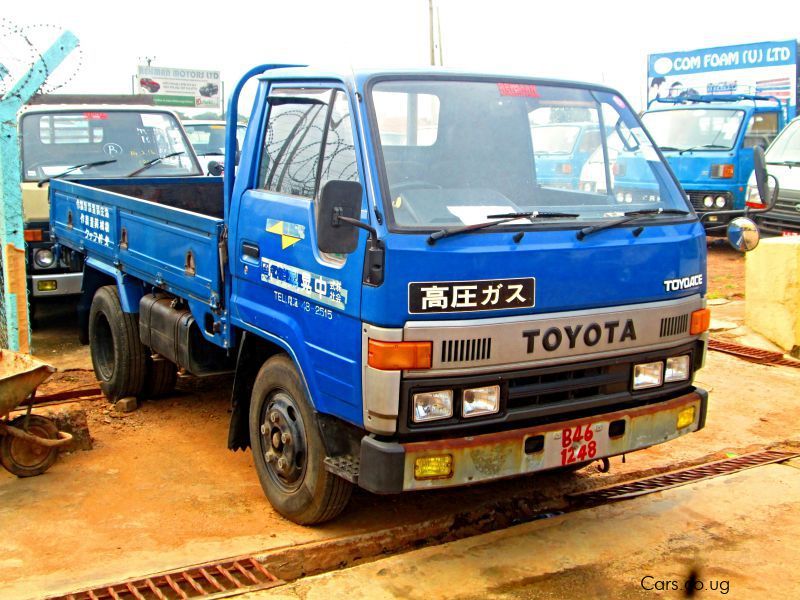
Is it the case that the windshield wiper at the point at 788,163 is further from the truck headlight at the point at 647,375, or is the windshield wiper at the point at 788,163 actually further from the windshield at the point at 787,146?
the truck headlight at the point at 647,375

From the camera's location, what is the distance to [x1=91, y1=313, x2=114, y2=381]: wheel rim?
21.9ft

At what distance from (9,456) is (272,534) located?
1.70 metres

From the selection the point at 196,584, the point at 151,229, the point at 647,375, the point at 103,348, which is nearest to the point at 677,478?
the point at 647,375

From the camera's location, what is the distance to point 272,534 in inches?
170

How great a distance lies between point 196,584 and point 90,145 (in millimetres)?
5651

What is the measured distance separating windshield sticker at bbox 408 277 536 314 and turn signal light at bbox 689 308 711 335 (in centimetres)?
98

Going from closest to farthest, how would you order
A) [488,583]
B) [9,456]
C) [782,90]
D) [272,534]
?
[488,583] → [272,534] → [9,456] → [782,90]

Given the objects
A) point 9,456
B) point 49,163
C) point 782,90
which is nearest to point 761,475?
point 9,456

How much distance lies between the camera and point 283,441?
4.34 m

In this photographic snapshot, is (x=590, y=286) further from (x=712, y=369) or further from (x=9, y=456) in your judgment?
(x=712, y=369)

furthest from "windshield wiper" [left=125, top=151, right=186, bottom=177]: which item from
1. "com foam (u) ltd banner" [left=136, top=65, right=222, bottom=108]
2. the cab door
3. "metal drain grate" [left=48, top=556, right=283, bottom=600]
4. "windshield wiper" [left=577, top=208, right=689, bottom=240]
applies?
"com foam (u) ltd banner" [left=136, top=65, right=222, bottom=108]

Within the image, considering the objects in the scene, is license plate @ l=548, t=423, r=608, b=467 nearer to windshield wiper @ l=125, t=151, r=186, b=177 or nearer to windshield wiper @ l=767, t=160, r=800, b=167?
windshield wiper @ l=125, t=151, r=186, b=177

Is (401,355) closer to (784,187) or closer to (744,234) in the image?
(744,234)

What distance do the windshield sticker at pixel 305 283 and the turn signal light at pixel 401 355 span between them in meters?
0.30
